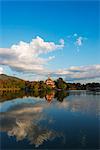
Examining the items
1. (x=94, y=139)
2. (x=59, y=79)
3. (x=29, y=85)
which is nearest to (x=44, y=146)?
(x=94, y=139)

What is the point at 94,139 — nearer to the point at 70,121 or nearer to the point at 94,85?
the point at 70,121

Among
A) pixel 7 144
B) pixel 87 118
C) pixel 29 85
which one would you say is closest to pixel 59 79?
pixel 29 85

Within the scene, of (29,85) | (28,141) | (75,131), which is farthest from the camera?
(29,85)

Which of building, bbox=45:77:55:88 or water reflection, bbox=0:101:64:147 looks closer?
water reflection, bbox=0:101:64:147

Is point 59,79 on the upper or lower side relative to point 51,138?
upper

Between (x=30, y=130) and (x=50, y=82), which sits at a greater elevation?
(x=50, y=82)

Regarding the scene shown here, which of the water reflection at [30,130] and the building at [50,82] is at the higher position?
the building at [50,82]

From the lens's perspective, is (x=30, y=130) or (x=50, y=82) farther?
(x=50, y=82)

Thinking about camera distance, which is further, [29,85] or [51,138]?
[29,85]

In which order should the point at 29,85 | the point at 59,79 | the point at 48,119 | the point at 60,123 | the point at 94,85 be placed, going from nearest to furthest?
the point at 60,123
the point at 48,119
the point at 29,85
the point at 59,79
the point at 94,85

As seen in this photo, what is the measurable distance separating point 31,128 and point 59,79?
95.1m

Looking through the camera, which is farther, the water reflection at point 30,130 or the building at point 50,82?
the building at point 50,82

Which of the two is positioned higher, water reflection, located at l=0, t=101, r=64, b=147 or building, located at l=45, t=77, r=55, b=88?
building, located at l=45, t=77, r=55, b=88

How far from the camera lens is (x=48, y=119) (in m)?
17.9
